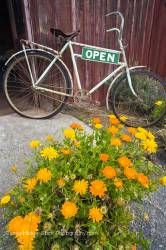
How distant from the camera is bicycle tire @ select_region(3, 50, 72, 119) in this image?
3.62m

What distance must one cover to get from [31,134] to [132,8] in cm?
241

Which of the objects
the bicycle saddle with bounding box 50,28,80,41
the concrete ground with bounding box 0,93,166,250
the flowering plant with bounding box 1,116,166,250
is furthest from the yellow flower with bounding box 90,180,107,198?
the bicycle saddle with bounding box 50,28,80,41

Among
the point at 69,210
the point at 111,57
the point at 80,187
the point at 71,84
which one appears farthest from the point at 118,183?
the point at 111,57

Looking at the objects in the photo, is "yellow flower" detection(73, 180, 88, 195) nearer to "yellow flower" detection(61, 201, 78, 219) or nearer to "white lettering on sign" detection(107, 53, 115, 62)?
"yellow flower" detection(61, 201, 78, 219)

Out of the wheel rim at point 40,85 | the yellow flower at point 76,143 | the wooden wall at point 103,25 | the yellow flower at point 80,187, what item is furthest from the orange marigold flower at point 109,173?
the wooden wall at point 103,25

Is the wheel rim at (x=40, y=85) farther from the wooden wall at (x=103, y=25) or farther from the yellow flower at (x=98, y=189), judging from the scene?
the yellow flower at (x=98, y=189)

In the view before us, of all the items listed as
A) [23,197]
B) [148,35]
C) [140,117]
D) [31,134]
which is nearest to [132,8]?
[148,35]

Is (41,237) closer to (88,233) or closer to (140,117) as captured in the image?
(88,233)

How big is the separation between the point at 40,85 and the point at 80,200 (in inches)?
92.6

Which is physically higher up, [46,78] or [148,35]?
[148,35]

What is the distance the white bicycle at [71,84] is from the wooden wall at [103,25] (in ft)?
0.74

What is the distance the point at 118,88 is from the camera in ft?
12.3

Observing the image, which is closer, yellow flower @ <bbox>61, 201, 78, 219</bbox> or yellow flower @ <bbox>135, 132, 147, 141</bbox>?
yellow flower @ <bbox>61, 201, 78, 219</bbox>

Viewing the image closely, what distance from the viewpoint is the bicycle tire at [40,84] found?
3.62 meters
